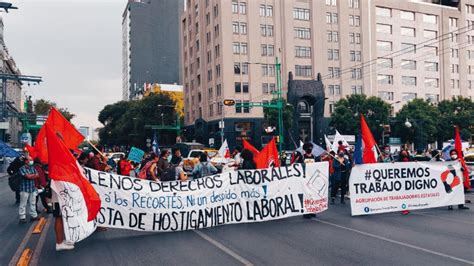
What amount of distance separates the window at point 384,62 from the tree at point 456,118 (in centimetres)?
1161

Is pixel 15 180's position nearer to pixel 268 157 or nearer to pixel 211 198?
pixel 211 198

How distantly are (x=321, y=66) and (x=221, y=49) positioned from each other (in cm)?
1415

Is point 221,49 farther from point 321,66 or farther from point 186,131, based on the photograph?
point 186,131

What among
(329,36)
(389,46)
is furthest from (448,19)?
(329,36)

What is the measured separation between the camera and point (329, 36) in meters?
61.5

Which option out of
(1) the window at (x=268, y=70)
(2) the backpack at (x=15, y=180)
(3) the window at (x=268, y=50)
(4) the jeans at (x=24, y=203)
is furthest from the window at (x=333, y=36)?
(4) the jeans at (x=24, y=203)

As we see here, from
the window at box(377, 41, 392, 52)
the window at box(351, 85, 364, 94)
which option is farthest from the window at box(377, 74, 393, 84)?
the window at box(377, 41, 392, 52)

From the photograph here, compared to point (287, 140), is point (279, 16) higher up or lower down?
higher up

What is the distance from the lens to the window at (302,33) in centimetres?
5984

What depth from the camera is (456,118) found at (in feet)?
179

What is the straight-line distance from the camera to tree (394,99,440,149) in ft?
176

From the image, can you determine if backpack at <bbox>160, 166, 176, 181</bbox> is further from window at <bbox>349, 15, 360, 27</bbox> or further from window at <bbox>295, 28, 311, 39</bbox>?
window at <bbox>349, 15, 360, 27</bbox>

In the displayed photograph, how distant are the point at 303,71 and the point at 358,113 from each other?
11034 mm

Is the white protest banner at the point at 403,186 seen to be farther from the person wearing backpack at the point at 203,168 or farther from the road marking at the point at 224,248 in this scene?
the person wearing backpack at the point at 203,168
